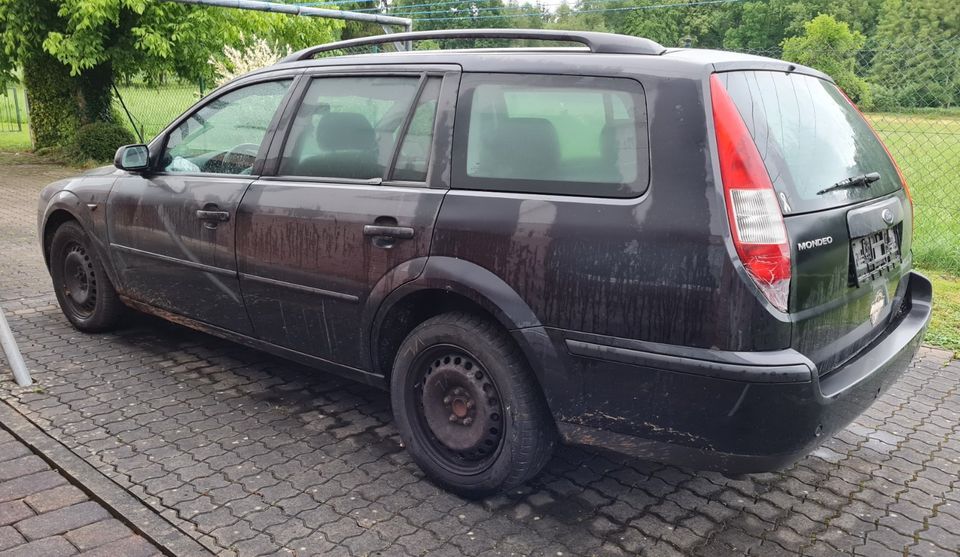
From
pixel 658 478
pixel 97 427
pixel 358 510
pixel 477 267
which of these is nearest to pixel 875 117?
pixel 658 478

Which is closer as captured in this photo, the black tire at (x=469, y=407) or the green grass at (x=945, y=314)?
the black tire at (x=469, y=407)

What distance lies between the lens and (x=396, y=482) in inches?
133

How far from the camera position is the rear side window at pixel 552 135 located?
9.09 ft

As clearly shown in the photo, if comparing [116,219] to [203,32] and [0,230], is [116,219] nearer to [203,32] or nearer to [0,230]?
[0,230]

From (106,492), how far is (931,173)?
9231 mm

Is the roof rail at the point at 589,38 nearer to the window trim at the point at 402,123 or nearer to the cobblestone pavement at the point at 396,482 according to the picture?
the window trim at the point at 402,123

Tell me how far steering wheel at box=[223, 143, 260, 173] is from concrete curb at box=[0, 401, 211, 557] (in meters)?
1.58

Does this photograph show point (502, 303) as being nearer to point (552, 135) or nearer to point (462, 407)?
point (462, 407)

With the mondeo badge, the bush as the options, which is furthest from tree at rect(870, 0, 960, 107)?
the bush

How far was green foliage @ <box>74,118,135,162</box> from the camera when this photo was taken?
16250 mm

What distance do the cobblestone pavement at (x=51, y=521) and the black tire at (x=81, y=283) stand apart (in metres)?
1.75

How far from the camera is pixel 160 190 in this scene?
174 inches

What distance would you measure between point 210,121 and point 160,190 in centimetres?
48

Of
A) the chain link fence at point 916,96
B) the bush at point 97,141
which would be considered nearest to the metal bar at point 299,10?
the bush at point 97,141
